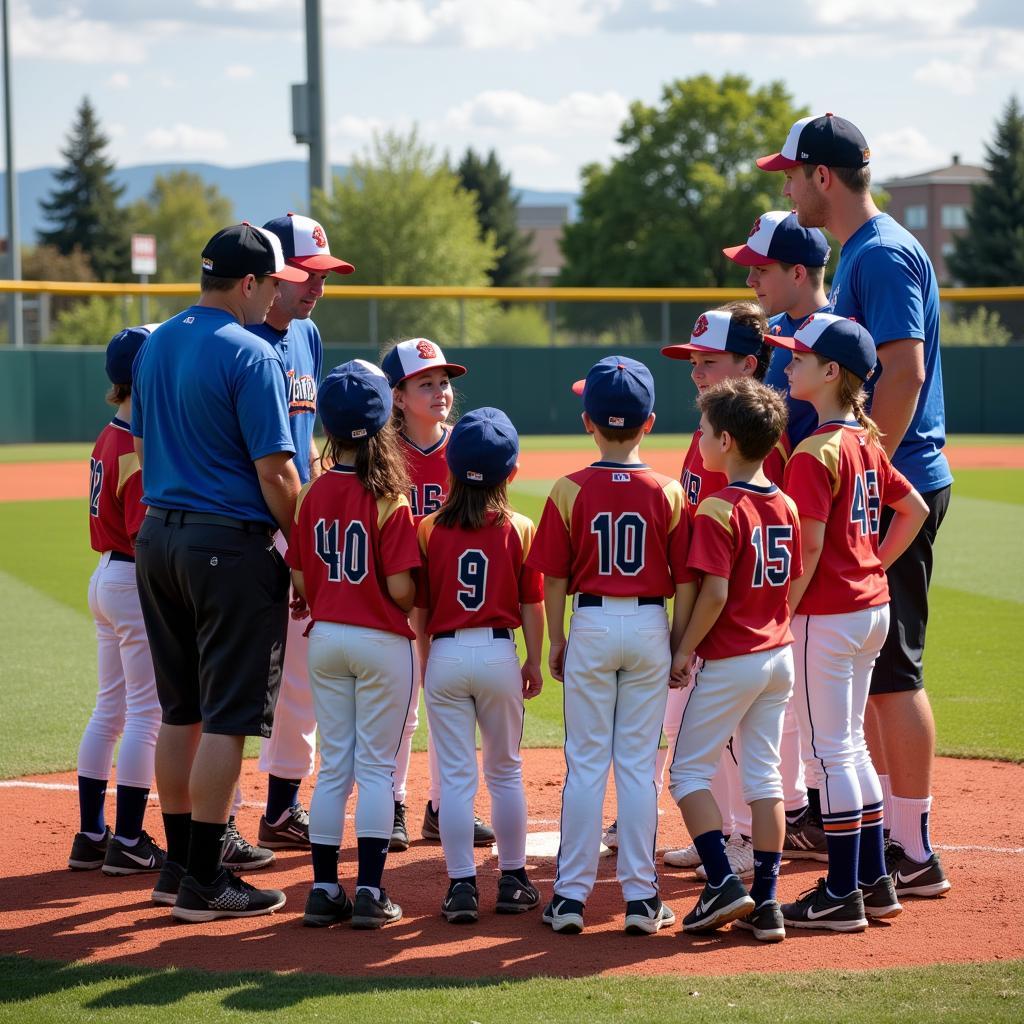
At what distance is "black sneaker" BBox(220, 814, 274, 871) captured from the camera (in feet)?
15.7

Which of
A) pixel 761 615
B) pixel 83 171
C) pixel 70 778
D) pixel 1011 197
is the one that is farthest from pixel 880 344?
pixel 83 171

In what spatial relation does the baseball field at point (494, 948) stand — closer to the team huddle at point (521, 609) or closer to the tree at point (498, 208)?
the team huddle at point (521, 609)

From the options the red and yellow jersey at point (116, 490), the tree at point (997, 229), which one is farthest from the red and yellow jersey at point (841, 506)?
the tree at point (997, 229)

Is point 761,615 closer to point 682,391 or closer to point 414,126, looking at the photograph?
point 682,391

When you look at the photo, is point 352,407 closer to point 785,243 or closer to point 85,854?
point 785,243

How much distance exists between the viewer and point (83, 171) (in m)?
64.1

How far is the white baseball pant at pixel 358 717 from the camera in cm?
414

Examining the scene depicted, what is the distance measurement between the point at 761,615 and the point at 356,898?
4.91ft

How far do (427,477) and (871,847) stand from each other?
200 centimetres

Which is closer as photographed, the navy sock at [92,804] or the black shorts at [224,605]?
the black shorts at [224,605]

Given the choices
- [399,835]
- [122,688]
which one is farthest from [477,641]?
[122,688]

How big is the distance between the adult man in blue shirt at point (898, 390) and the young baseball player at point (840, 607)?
192 millimetres

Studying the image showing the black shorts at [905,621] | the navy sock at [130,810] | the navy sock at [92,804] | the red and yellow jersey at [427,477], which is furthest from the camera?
the red and yellow jersey at [427,477]

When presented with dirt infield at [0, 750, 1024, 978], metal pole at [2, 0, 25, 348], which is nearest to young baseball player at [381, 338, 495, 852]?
dirt infield at [0, 750, 1024, 978]
